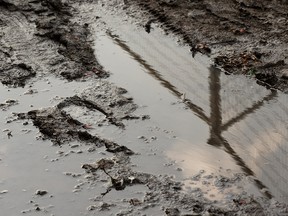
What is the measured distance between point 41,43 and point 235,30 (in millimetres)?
2757

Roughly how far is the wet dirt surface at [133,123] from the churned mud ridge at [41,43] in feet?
0.07

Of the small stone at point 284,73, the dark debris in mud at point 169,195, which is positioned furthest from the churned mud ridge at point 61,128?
the small stone at point 284,73

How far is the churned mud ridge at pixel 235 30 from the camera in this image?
6180 mm

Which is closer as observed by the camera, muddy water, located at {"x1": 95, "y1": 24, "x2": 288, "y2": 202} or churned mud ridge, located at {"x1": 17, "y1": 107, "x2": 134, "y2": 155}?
muddy water, located at {"x1": 95, "y1": 24, "x2": 288, "y2": 202}

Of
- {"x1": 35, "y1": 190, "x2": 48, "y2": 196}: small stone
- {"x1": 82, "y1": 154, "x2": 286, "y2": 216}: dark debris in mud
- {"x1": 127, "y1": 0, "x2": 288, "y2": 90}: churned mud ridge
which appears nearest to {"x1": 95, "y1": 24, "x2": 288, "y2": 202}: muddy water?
{"x1": 82, "y1": 154, "x2": 286, "y2": 216}: dark debris in mud

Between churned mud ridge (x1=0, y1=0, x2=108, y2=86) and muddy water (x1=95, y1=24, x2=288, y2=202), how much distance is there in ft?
1.09

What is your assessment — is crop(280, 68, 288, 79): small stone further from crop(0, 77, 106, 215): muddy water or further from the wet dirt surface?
crop(0, 77, 106, 215): muddy water

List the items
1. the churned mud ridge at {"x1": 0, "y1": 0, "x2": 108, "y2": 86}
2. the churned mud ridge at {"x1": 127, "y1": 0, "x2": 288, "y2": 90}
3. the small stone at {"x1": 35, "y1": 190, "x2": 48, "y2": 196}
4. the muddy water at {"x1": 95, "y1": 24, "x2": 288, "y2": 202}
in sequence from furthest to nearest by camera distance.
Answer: the churned mud ridge at {"x1": 0, "y1": 0, "x2": 108, "y2": 86}, the churned mud ridge at {"x1": 127, "y1": 0, "x2": 288, "y2": 90}, the muddy water at {"x1": 95, "y1": 24, "x2": 288, "y2": 202}, the small stone at {"x1": 35, "y1": 190, "x2": 48, "y2": 196}

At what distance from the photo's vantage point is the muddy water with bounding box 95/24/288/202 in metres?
4.69

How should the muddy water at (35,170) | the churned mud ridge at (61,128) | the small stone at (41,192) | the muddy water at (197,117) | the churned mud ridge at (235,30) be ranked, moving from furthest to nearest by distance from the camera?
1. the churned mud ridge at (235,30)
2. the churned mud ridge at (61,128)
3. the muddy water at (197,117)
4. the small stone at (41,192)
5. the muddy water at (35,170)

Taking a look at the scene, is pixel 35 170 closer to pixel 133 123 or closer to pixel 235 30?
pixel 133 123

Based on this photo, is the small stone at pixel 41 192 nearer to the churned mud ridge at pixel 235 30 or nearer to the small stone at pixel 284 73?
the churned mud ridge at pixel 235 30

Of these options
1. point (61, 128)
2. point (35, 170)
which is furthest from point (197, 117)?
point (35, 170)

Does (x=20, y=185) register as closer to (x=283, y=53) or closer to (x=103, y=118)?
(x=103, y=118)
